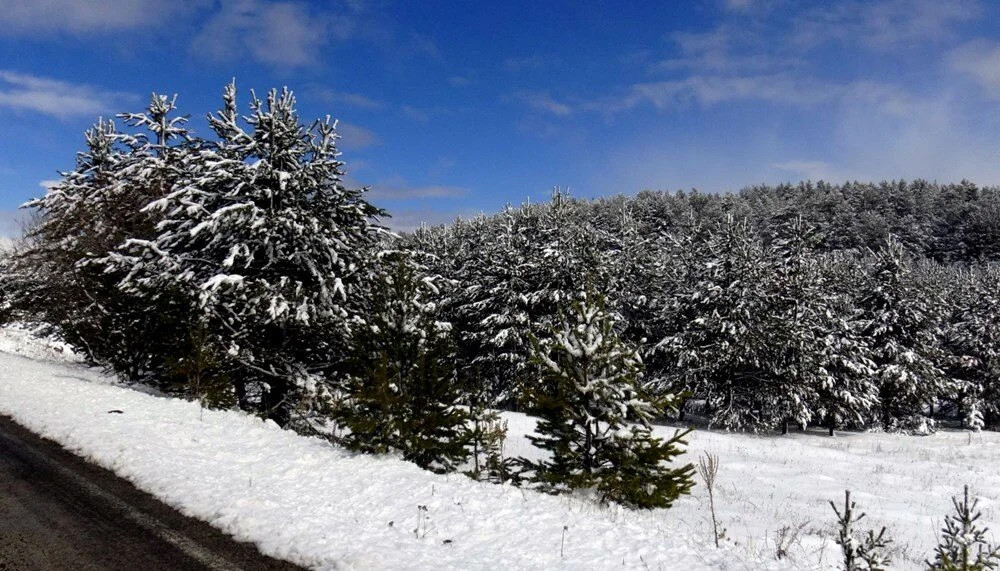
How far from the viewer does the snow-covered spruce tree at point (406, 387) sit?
1033 cm

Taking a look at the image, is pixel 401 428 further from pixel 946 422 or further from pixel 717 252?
pixel 946 422

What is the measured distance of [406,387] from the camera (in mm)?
10477

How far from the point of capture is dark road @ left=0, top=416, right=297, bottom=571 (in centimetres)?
593

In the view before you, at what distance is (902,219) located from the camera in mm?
121875

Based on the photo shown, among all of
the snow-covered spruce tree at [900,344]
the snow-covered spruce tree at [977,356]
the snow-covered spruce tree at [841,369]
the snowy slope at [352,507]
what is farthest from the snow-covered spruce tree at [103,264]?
the snow-covered spruce tree at [977,356]

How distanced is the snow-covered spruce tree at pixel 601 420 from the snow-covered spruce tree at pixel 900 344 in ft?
96.1

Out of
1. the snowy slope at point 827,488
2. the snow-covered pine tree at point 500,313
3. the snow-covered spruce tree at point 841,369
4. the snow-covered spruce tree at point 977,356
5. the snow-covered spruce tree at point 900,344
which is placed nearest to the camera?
the snowy slope at point 827,488

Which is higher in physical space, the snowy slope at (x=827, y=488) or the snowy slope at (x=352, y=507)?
the snowy slope at (x=352, y=507)

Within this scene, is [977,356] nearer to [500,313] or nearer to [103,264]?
[500,313]

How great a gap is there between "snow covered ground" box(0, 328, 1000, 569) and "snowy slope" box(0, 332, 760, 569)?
1.0 inches

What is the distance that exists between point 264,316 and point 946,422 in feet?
172

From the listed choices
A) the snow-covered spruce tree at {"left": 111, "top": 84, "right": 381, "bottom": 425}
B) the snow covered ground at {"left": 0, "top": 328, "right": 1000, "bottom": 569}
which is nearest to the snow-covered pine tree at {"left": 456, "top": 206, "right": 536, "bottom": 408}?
the snow-covered spruce tree at {"left": 111, "top": 84, "right": 381, "bottom": 425}

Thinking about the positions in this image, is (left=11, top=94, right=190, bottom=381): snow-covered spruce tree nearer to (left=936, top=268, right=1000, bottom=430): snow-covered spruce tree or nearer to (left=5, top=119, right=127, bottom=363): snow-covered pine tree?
(left=5, top=119, right=127, bottom=363): snow-covered pine tree

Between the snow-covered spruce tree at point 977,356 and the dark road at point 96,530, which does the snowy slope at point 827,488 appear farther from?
the snow-covered spruce tree at point 977,356
